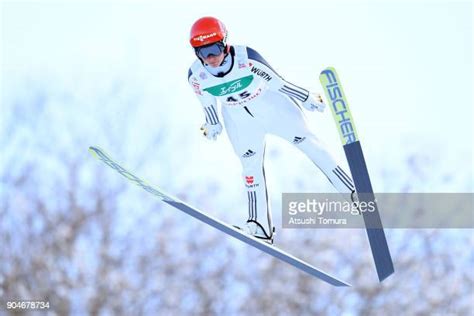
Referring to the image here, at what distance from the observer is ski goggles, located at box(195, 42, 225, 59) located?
8867 millimetres

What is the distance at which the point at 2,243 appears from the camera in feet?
71.6

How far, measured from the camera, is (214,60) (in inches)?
353

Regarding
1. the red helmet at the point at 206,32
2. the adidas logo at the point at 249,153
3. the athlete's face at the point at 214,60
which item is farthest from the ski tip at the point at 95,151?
the red helmet at the point at 206,32

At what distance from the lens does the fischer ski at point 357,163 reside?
9133 millimetres

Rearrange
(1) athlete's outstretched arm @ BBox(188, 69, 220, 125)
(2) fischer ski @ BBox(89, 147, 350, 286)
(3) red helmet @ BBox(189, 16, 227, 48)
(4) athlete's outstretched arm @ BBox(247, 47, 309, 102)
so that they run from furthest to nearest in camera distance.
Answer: (2) fischer ski @ BBox(89, 147, 350, 286) → (1) athlete's outstretched arm @ BBox(188, 69, 220, 125) → (4) athlete's outstretched arm @ BBox(247, 47, 309, 102) → (3) red helmet @ BBox(189, 16, 227, 48)

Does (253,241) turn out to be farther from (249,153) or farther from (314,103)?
(314,103)

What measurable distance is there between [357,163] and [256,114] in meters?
0.95

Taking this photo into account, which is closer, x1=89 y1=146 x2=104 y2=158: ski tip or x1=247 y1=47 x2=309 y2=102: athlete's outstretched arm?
x1=247 y1=47 x2=309 y2=102: athlete's outstretched arm

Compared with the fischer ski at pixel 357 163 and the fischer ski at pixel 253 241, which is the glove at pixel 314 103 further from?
the fischer ski at pixel 253 241

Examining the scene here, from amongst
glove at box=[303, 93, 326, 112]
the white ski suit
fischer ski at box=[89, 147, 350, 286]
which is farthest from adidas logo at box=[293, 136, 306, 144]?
fischer ski at box=[89, 147, 350, 286]

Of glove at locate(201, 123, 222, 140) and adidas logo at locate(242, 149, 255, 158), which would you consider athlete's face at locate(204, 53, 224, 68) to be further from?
adidas logo at locate(242, 149, 255, 158)

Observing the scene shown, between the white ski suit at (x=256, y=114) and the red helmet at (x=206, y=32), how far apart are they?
27 cm

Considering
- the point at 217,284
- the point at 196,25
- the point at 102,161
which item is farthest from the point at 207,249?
the point at 196,25

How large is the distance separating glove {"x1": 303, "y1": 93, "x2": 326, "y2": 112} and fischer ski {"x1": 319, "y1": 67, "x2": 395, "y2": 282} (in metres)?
0.11
